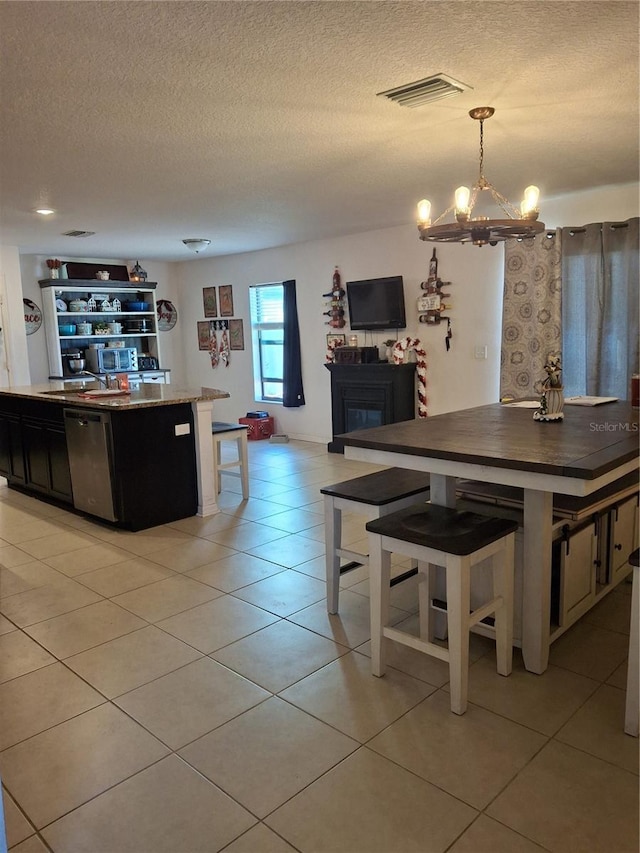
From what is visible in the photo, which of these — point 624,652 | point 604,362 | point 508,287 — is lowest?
point 624,652

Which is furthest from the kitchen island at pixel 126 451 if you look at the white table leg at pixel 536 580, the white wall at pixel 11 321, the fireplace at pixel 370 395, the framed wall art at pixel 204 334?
the framed wall art at pixel 204 334

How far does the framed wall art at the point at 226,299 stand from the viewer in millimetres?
8148

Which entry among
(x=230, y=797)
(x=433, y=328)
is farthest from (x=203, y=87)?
(x=433, y=328)

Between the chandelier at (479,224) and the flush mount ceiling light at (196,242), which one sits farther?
the flush mount ceiling light at (196,242)

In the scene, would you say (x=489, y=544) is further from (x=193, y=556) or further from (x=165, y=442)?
(x=165, y=442)

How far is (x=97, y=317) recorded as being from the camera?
8117 millimetres

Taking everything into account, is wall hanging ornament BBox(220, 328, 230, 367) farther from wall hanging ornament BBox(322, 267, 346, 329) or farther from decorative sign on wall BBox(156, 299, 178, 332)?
wall hanging ornament BBox(322, 267, 346, 329)

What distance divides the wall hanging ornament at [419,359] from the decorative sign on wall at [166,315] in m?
3.99

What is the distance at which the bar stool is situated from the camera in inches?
82.4

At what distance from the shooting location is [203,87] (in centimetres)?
256

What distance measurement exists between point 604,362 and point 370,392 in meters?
2.24

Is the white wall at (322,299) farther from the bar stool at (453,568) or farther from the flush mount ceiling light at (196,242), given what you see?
the bar stool at (453,568)

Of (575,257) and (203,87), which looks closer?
(203,87)

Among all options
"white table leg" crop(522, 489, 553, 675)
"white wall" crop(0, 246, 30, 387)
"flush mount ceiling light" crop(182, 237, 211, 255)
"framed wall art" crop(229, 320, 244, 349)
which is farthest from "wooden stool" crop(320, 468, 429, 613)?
"framed wall art" crop(229, 320, 244, 349)
